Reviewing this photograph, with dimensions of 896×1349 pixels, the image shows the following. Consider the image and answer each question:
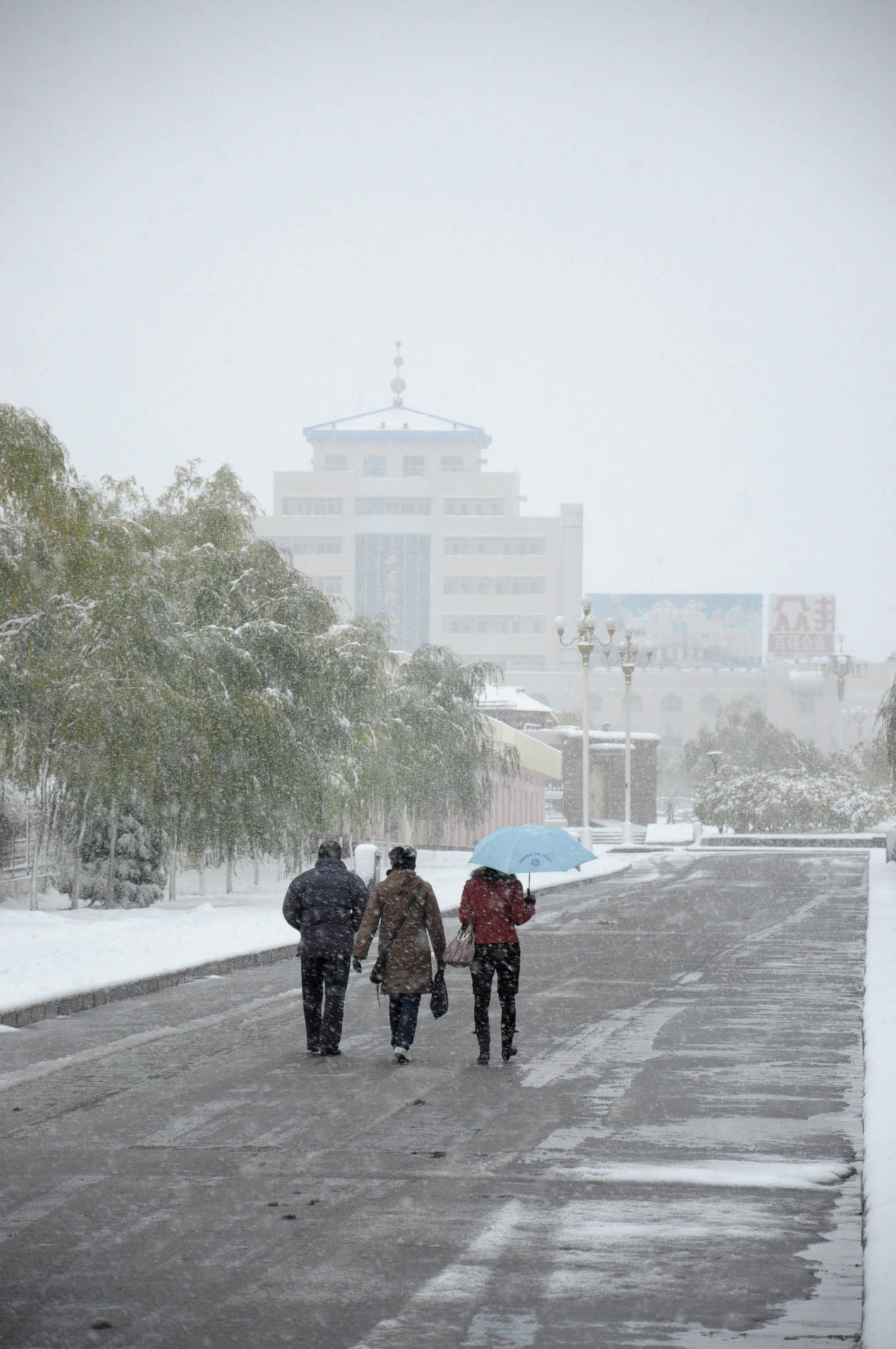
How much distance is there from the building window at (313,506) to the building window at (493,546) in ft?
42.8

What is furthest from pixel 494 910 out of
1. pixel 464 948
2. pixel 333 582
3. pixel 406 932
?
pixel 333 582

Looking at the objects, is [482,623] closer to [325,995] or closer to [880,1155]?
[325,995]

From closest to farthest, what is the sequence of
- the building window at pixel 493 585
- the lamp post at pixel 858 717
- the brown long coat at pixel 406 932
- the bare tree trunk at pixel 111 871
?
1. the brown long coat at pixel 406 932
2. the bare tree trunk at pixel 111 871
3. the lamp post at pixel 858 717
4. the building window at pixel 493 585

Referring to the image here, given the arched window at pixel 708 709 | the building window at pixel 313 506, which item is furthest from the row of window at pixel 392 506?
the arched window at pixel 708 709

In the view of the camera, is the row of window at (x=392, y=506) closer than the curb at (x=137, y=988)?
No

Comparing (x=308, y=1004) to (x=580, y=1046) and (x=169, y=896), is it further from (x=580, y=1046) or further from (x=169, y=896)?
(x=169, y=896)

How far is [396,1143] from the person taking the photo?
875 cm

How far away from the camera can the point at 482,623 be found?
18688cm

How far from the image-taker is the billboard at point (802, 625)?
192000mm

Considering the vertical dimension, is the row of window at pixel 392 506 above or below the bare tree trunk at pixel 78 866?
above

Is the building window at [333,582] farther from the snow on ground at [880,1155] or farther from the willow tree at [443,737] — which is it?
the snow on ground at [880,1155]

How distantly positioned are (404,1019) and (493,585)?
174855 millimetres

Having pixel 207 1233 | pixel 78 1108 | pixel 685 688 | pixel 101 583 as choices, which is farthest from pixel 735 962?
pixel 685 688

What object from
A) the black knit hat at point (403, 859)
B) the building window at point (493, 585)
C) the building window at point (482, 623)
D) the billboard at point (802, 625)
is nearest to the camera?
the black knit hat at point (403, 859)
